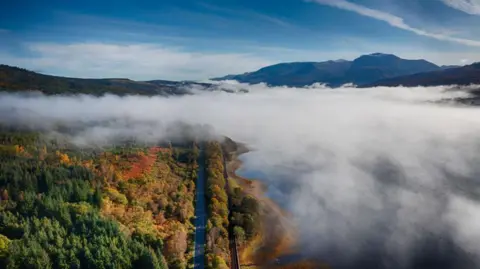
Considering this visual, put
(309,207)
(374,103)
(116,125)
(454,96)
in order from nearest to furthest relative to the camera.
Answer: (309,207)
(116,125)
(454,96)
(374,103)

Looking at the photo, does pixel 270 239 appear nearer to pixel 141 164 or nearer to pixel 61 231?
pixel 61 231

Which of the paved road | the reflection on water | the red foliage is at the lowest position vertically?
the reflection on water

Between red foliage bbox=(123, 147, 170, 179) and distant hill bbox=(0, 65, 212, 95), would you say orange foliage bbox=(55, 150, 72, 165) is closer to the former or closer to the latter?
red foliage bbox=(123, 147, 170, 179)

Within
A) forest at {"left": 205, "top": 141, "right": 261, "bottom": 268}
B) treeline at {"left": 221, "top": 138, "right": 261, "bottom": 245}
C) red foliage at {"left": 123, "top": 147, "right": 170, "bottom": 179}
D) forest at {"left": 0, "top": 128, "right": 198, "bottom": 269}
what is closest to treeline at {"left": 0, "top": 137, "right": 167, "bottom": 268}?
forest at {"left": 0, "top": 128, "right": 198, "bottom": 269}

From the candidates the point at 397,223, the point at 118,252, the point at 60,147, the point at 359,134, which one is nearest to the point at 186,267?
the point at 118,252

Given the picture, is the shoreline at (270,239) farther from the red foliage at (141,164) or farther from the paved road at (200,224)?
the red foliage at (141,164)

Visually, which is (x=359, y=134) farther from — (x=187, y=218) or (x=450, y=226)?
(x=187, y=218)

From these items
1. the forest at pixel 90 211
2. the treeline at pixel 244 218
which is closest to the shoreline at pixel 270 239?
the treeline at pixel 244 218
